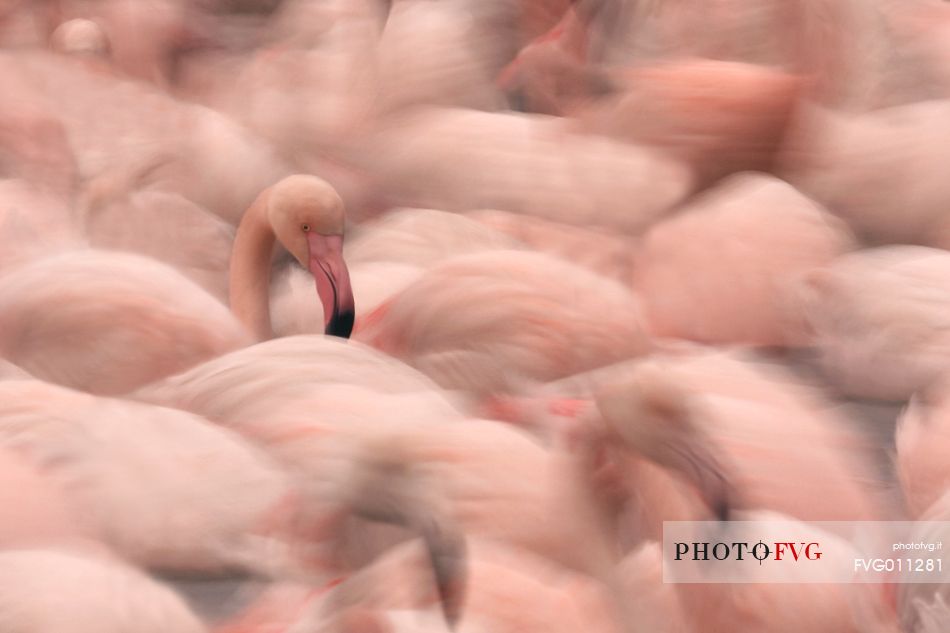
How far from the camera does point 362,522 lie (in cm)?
146

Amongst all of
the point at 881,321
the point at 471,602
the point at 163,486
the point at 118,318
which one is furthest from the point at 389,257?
the point at 471,602

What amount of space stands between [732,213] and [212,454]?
894 millimetres

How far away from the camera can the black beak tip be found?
1919mm

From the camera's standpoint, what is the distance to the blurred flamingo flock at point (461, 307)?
1345mm

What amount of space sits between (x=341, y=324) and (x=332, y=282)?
0.08m

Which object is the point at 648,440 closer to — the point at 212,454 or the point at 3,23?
the point at 212,454

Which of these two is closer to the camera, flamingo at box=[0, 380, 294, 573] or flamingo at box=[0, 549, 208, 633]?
flamingo at box=[0, 549, 208, 633]

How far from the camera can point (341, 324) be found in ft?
6.31

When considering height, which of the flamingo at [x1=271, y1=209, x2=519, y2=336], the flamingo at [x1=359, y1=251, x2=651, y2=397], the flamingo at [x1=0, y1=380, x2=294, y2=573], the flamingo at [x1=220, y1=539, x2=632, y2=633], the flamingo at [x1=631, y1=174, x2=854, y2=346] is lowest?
the flamingo at [x1=271, y1=209, x2=519, y2=336]

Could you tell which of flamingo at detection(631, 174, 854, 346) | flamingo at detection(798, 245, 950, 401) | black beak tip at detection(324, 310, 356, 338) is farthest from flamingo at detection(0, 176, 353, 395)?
flamingo at detection(798, 245, 950, 401)

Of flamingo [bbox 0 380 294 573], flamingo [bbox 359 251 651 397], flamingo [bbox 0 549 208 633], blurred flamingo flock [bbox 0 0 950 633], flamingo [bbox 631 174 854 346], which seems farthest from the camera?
flamingo [bbox 631 174 854 346]

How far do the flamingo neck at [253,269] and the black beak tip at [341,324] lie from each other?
0.15 meters

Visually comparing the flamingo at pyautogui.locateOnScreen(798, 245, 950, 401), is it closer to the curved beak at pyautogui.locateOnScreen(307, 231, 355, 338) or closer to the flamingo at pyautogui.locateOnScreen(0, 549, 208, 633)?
the curved beak at pyautogui.locateOnScreen(307, 231, 355, 338)

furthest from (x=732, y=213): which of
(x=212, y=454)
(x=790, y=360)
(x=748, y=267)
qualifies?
(x=212, y=454)
